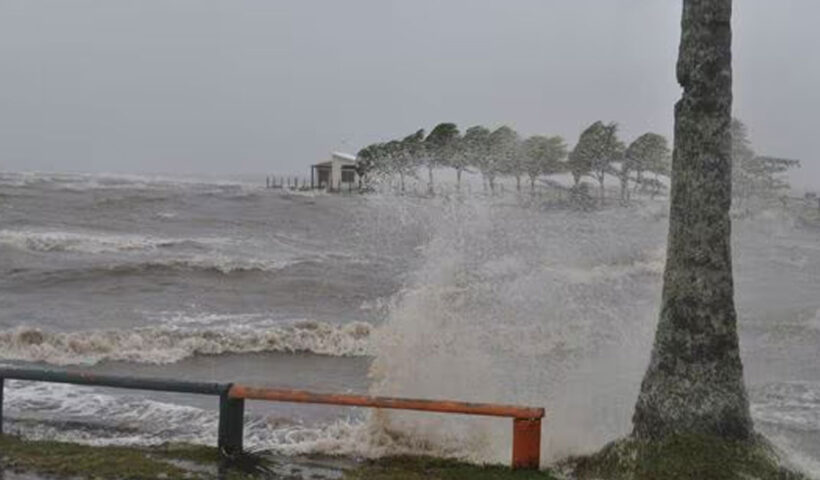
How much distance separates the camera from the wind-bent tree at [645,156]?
85.2 ft

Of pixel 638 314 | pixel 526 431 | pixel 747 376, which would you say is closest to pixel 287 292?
pixel 638 314

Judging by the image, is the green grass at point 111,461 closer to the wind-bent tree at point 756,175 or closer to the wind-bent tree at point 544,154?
the wind-bent tree at point 756,175

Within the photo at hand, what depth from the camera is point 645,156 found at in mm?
32562

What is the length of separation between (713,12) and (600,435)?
3.48 meters

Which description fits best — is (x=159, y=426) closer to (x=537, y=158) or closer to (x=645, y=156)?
(x=645, y=156)

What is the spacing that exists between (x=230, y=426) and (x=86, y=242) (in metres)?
26.0

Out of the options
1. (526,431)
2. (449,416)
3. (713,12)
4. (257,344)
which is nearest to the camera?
(713,12)

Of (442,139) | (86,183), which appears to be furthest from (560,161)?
(86,183)

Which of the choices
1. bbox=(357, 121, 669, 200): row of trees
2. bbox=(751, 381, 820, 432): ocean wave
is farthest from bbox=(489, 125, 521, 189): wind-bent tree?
bbox=(751, 381, 820, 432): ocean wave

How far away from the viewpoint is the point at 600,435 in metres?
7.50

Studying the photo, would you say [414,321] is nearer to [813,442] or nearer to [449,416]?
[449,416]

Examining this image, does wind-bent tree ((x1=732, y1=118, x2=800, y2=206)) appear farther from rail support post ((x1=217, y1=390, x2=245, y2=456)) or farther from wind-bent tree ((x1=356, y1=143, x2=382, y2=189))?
wind-bent tree ((x1=356, y1=143, x2=382, y2=189))

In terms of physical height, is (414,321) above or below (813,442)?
above

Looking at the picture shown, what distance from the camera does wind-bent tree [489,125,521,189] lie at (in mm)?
40438
